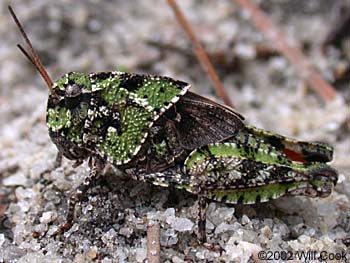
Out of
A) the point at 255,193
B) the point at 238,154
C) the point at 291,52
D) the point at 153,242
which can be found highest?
the point at 291,52

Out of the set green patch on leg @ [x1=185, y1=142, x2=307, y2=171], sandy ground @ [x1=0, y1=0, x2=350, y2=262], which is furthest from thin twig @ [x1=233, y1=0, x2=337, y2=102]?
green patch on leg @ [x1=185, y1=142, x2=307, y2=171]

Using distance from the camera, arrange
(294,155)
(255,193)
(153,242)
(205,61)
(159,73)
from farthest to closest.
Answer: (159,73)
(205,61)
(294,155)
(255,193)
(153,242)

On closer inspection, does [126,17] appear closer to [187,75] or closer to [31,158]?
[187,75]

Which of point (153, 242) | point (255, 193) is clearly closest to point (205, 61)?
point (255, 193)

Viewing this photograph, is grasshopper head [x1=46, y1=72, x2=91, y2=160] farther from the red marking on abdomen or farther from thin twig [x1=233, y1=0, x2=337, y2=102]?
thin twig [x1=233, y1=0, x2=337, y2=102]

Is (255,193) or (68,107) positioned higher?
(68,107)

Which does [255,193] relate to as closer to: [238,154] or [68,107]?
[238,154]

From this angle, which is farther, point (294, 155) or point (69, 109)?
point (294, 155)

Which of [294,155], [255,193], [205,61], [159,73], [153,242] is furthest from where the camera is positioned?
[159,73]

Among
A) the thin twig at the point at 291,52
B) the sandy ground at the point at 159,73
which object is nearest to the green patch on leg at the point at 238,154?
the sandy ground at the point at 159,73
